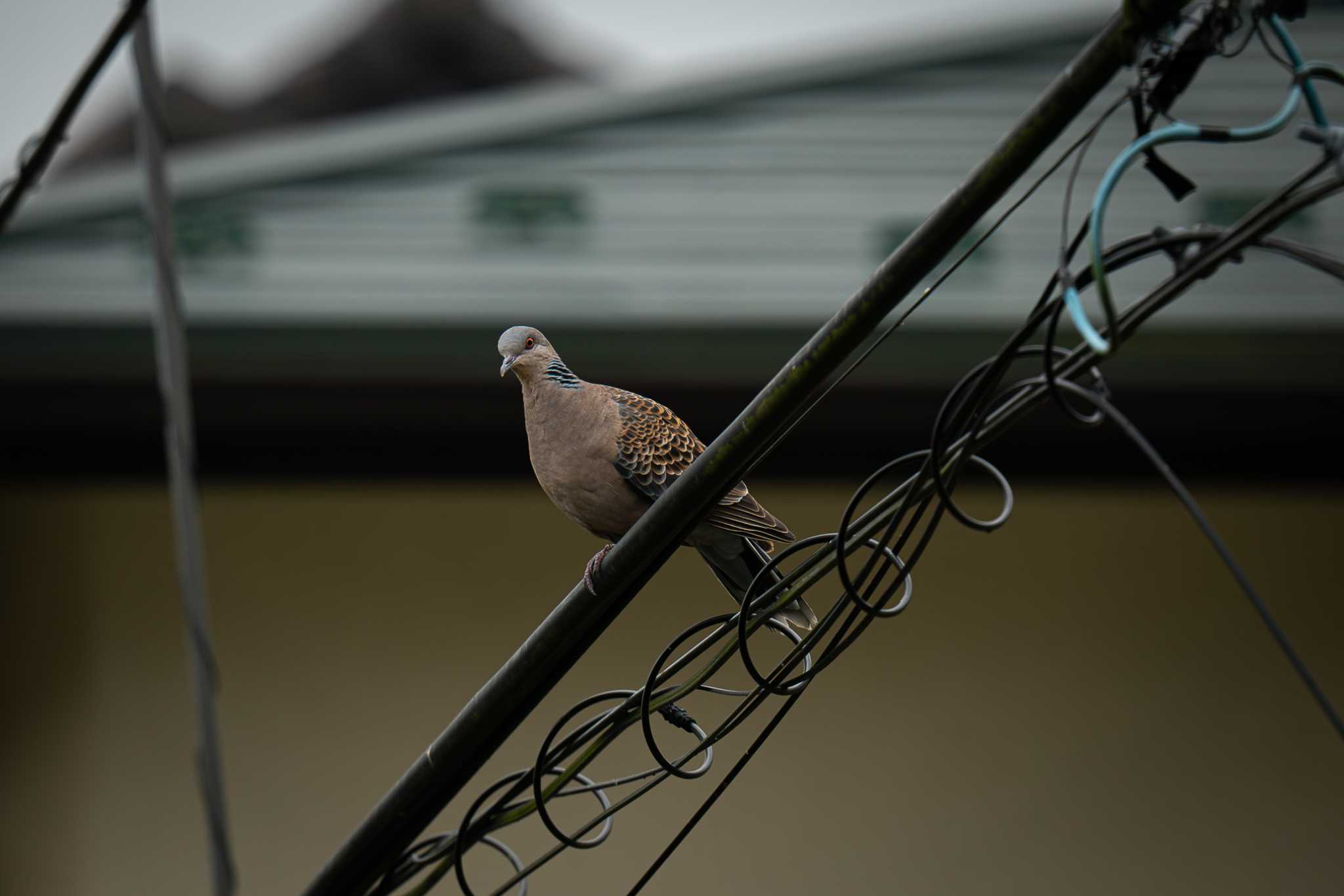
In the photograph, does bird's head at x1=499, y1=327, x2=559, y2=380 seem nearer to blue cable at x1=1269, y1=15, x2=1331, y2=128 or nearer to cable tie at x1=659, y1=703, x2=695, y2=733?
cable tie at x1=659, y1=703, x2=695, y2=733

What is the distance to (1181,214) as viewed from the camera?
15.7 feet

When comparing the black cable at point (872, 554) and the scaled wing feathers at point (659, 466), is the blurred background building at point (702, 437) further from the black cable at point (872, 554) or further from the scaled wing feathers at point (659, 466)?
the black cable at point (872, 554)

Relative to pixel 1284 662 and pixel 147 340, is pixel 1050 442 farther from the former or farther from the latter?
pixel 147 340

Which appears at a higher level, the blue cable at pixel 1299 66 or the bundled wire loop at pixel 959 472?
the blue cable at pixel 1299 66

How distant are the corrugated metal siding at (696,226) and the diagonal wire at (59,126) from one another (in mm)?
2101

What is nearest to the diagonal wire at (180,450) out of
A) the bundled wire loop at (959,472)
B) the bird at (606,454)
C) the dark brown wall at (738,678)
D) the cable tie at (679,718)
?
the bundled wire loop at (959,472)

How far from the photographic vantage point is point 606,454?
255cm

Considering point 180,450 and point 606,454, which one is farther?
point 180,450

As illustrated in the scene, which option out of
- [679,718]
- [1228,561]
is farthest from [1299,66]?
[679,718]

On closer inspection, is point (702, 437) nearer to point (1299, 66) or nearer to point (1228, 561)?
point (1228, 561)

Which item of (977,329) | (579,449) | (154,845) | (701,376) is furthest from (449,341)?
(154,845)

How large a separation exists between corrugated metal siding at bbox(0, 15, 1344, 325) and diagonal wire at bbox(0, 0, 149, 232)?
2101mm

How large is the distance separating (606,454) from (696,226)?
2403 mm

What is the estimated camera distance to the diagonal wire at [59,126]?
2281mm
